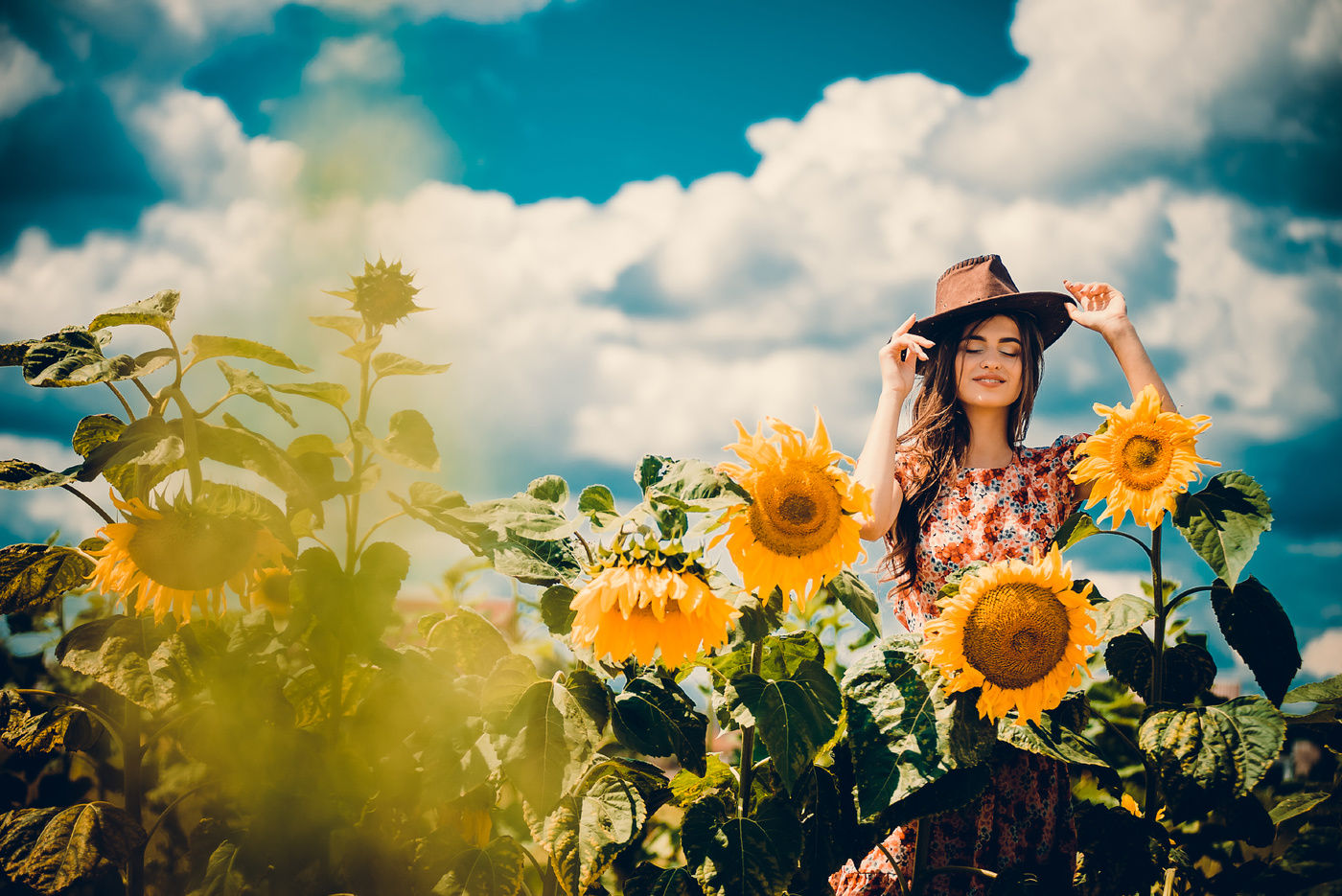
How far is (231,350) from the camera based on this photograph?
5.09ft

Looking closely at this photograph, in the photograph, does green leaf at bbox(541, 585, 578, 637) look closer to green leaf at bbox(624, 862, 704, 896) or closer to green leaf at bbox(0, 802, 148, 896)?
green leaf at bbox(624, 862, 704, 896)

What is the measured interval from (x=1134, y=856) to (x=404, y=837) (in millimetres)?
1353

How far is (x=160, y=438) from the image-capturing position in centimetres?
141

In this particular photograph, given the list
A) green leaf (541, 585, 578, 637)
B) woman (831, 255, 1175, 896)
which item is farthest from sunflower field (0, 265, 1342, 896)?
woman (831, 255, 1175, 896)

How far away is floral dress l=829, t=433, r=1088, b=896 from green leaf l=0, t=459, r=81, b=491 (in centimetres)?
164

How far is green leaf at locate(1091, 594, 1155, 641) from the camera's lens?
155 centimetres

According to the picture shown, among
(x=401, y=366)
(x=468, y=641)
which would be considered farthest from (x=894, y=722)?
(x=401, y=366)

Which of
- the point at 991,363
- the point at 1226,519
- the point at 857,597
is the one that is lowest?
the point at 857,597

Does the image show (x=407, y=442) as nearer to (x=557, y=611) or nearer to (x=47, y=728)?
(x=557, y=611)

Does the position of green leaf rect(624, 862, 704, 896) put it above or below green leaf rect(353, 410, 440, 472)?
below

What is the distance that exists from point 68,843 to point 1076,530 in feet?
6.28

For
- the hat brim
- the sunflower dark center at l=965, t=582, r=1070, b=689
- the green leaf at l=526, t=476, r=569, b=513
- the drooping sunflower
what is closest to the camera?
the drooping sunflower

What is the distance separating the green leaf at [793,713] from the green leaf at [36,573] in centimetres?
123

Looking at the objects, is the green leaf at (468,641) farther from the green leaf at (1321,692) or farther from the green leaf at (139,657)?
the green leaf at (1321,692)
